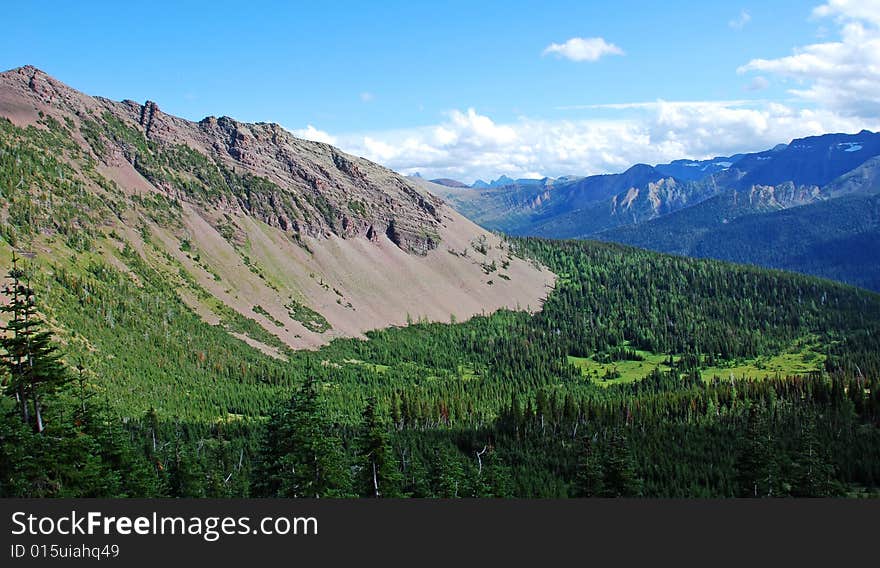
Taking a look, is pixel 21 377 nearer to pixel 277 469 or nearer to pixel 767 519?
pixel 277 469

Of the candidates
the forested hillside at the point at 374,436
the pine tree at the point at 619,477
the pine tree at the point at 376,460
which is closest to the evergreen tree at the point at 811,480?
the forested hillside at the point at 374,436

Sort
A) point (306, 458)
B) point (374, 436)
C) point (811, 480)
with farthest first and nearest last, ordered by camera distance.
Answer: point (811, 480), point (374, 436), point (306, 458)

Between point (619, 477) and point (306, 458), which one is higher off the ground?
point (306, 458)

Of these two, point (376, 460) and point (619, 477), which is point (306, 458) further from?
point (619, 477)

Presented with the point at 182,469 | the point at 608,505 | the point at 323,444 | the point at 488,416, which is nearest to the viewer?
the point at 608,505

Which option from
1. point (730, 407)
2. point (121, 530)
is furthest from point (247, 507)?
point (730, 407)

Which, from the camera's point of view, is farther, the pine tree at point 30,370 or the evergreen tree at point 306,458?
the evergreen tree at point 306,458

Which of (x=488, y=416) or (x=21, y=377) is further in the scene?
(x=488, y=416)

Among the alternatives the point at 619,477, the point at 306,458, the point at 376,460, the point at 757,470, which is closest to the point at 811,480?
the point at 757,470

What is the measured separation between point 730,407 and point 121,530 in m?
170

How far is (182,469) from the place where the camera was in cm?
6006

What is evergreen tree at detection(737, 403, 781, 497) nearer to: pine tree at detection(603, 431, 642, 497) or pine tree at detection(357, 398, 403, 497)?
pine tree at detection(603, 431, 642, 497)

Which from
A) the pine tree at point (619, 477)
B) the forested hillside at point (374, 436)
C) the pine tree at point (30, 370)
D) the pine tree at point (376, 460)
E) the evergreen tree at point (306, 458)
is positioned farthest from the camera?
the pine tree at point (619, 477)

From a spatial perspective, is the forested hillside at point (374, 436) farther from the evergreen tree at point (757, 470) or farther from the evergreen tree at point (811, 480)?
the evergreen tree at point (811, 480)
